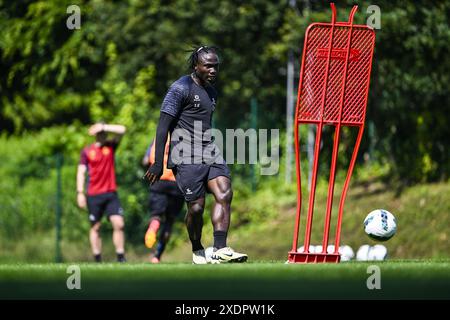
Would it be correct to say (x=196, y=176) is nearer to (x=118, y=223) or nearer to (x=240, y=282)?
(x=240, y=282)

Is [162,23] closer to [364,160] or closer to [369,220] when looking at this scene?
[364,160]

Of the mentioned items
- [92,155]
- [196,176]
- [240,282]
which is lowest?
[240,282]

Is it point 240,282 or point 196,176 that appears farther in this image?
point 196,176

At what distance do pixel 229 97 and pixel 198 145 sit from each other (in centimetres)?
1381

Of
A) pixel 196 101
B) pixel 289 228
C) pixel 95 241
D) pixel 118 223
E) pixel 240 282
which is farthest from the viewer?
pixel 289 228

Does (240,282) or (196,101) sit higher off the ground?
(196,101)

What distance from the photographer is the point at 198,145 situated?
1149 centimetres

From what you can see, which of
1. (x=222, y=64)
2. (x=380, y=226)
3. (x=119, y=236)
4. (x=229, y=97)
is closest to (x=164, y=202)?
(x=119, y=236)

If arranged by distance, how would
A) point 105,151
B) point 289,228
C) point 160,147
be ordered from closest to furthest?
point 160,147 → point 105,151 → point 289,228

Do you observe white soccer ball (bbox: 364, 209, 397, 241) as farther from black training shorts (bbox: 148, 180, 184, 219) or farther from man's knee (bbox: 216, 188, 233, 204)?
black training shorts (bbox: 148, 180, 184, 219)

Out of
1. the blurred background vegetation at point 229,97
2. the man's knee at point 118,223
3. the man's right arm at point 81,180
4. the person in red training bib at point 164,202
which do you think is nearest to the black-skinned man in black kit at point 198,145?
the person in red training bib at point 164,202

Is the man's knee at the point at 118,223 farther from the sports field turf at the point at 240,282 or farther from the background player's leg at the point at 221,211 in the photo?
the sports field turf at the point at 240,282

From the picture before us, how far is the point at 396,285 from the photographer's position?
9562 mm

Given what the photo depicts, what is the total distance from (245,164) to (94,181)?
693 centimetres
